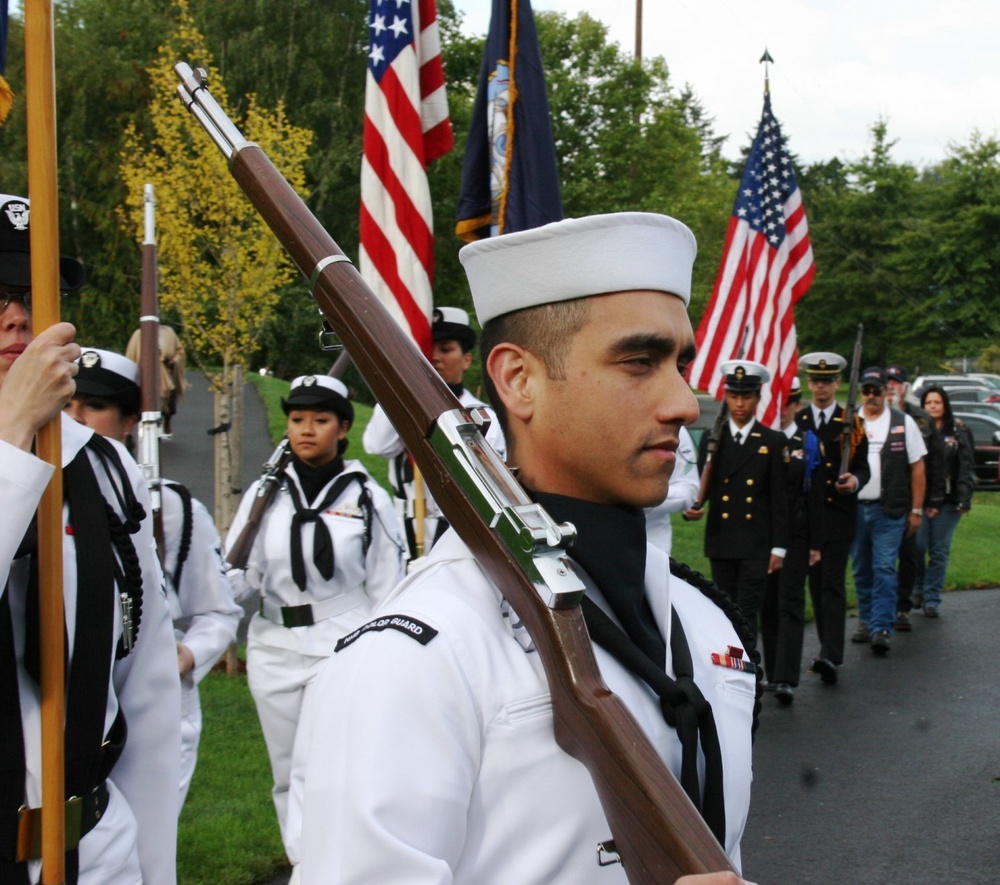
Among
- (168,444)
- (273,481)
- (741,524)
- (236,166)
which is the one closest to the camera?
(236,166)

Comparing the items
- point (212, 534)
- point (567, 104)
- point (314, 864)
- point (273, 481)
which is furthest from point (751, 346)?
point (567, 104)

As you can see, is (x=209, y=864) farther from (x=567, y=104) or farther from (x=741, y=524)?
(x=567, y=104)

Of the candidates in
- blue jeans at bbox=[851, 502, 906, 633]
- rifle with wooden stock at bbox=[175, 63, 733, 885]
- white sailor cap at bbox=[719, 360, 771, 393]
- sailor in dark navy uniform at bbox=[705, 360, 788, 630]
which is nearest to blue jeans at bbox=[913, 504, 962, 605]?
blue jeans at bbox=[851, 502, 906, 633]

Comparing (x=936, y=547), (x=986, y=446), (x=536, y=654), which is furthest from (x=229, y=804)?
(x=986, y=446)

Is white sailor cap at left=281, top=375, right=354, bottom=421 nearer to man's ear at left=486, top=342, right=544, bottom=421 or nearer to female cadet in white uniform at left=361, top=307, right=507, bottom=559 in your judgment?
female cadet in white uniform at left=361, top=307, right=507, bottom=559

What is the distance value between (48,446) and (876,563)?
9035 mm

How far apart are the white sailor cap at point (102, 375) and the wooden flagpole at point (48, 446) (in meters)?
1.86

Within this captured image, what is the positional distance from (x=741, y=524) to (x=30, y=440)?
6.73 meters

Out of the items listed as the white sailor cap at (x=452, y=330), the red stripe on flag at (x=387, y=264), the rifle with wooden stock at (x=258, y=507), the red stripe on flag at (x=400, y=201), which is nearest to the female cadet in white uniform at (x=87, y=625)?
the rifle with wooden stock at (x=258, y=507)

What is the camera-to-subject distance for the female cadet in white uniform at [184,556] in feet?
14.0

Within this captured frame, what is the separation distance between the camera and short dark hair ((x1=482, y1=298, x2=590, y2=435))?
185 cm

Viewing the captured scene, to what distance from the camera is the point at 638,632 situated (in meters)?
1.86

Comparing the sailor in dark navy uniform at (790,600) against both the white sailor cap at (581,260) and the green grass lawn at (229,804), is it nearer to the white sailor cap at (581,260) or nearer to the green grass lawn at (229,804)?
the green grass lawn at (229,804)

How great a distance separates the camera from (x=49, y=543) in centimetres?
233
